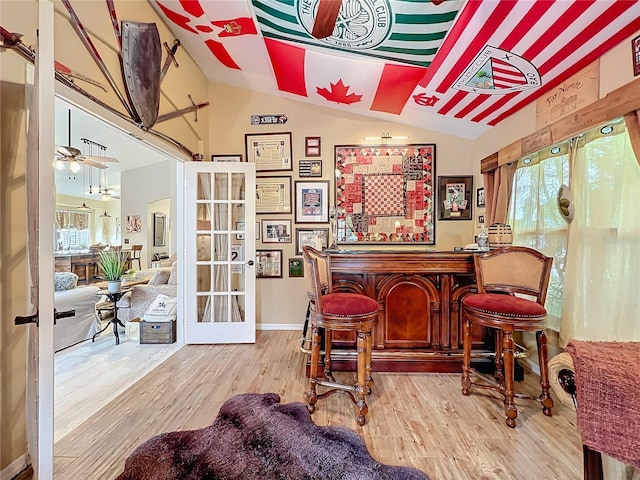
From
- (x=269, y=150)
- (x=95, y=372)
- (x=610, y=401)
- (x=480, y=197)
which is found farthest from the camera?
(x=269, y=150)

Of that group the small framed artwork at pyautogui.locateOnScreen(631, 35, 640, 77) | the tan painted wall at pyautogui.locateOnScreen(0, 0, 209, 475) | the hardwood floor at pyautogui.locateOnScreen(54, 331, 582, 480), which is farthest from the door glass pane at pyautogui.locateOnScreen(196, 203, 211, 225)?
the small framed artwork at pyautogui.locateOnScreen(631, 35, 640, 77)

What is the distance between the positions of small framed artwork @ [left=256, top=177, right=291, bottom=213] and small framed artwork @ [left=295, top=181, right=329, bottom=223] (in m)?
0.15

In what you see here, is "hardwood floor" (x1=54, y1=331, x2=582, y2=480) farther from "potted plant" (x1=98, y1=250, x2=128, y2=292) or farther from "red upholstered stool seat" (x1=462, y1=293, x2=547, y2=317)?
"potted plant" (x1=98, y1=250, x2=128, y2=292)

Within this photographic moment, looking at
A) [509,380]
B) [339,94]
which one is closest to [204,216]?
[339,94]

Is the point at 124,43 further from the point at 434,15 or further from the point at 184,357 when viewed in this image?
the point at 184,357

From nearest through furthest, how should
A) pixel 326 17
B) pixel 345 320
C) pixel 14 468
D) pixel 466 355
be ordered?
1. pixel 14 468
2. pixel 345 320
3. pixel 326 17
4. pixel 466 355

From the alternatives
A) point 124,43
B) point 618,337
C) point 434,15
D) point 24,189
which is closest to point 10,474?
point 24,189

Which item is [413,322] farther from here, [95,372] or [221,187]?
[95,372]

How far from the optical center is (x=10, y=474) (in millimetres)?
1423

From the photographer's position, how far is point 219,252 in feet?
11.4

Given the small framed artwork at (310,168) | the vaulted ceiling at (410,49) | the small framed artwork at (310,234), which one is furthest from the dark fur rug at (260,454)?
the small framed artwork at (310,168)

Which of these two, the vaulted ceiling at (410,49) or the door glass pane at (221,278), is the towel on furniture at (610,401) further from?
the door glass pane at (221,278)

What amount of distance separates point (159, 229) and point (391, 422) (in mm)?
8423

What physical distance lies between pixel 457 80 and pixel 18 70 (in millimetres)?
3025
